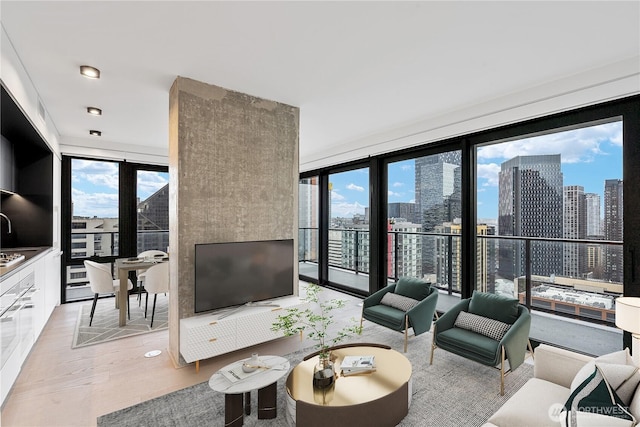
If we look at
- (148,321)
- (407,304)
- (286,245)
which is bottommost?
(148,321)

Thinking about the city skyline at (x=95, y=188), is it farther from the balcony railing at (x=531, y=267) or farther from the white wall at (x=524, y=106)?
the balcony railing at (x=531, y=267)

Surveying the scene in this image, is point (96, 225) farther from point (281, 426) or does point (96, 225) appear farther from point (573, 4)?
point (573, 4)

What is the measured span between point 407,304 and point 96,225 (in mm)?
5513

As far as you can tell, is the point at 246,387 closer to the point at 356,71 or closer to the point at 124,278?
the point at 356,71

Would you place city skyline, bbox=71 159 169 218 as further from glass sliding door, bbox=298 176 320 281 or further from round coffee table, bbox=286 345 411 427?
round coffee table, bbox=286 345 411 427

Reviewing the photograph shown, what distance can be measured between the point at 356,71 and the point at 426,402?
2.94 m

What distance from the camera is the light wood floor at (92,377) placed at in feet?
7.83

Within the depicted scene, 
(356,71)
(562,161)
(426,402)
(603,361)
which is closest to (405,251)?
(562,161)

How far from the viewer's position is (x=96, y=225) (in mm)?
5645

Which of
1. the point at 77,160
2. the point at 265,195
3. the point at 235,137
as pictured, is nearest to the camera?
the point at 235,137

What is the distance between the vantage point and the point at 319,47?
2525mm

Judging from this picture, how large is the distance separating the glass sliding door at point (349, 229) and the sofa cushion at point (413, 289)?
5.23 feet

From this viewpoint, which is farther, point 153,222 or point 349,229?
point 349,229

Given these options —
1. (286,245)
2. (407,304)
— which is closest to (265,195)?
(286,245)
